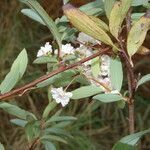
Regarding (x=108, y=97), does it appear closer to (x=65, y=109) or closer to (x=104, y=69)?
(x=104, y=69)

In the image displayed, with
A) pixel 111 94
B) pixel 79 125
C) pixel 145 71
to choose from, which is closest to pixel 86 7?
pixel 111 94

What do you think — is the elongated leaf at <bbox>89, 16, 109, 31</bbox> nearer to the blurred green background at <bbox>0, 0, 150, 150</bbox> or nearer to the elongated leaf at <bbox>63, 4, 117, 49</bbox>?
the elongated leaf at <bbox>63, 4, 117, 49</bbox>

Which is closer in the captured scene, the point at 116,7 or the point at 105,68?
the point at 116,7

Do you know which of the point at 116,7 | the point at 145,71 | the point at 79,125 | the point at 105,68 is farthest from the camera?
the point at 145,71

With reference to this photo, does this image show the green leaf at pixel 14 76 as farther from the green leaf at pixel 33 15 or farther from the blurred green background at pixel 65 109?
the blurred green background at pixel 65 109

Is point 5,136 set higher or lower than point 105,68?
lower

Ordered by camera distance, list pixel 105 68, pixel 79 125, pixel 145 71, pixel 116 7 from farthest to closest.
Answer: pixel 145 71 < pixel 79 125 < pixel 105 68 < pixel 116 7

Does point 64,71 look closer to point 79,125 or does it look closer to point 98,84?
point 98,84
